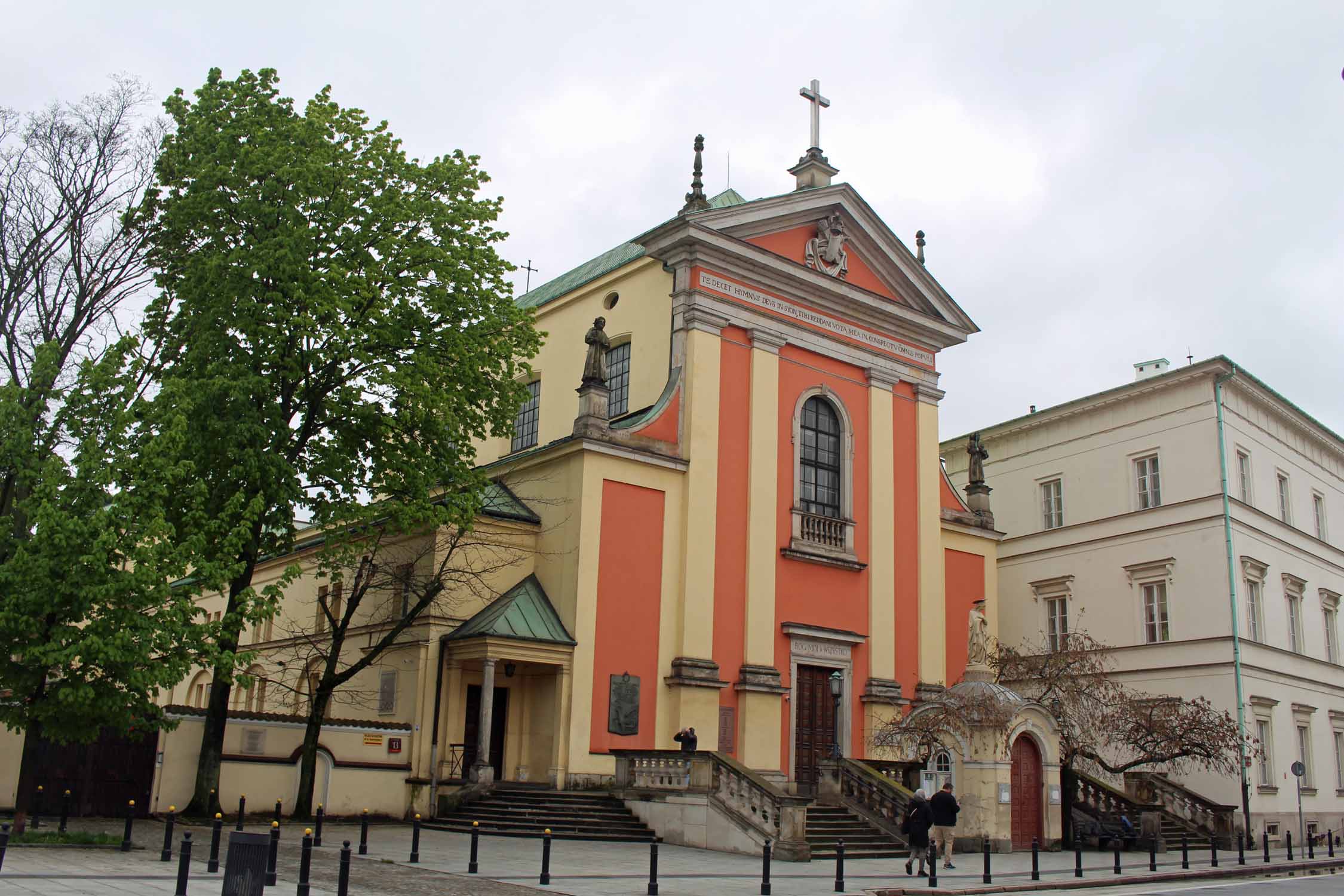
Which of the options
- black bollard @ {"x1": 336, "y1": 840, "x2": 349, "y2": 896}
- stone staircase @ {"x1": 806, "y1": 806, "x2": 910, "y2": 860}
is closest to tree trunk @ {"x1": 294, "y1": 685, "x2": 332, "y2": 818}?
stone staircase @ {"x1": 806, "y1": 806, "x2": 910, "y2": 860}

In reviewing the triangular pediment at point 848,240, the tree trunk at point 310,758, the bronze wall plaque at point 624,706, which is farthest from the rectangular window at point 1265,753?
the tree trunk at point 310,758

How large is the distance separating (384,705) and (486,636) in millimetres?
4337

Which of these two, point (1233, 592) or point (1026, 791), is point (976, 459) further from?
point (1026, 791)

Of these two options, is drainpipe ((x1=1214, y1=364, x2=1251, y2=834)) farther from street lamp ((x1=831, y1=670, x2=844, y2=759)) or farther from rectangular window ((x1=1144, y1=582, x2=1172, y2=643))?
street lamp ((x1=831, y1=670, x2=844, y2=759))

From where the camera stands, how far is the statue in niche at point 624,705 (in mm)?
24484

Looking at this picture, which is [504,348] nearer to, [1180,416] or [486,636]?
[486,636]

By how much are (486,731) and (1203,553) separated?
2023 cm

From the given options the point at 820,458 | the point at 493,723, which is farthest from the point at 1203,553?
the point at 493,723

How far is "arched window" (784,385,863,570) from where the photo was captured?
2825 centimetres

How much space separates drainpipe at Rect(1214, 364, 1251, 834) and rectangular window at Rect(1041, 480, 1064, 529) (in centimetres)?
549

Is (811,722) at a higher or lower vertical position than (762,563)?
lower

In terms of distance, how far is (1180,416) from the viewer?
33.7 meters

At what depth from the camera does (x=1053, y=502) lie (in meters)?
37.4

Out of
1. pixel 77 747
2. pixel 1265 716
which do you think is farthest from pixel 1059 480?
pixel 77 747
